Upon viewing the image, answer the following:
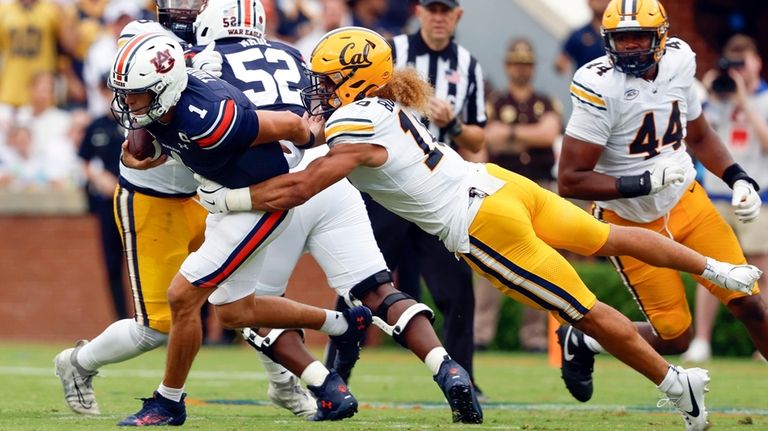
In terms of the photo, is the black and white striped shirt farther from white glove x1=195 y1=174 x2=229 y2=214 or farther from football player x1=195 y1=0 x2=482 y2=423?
white glove x1=195 y1=174 x2=229 y2=214

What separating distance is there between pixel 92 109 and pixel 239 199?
9.26m

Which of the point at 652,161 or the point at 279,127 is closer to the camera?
the point at 279,127

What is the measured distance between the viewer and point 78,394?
6.79 metres

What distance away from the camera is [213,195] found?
602 centimetres

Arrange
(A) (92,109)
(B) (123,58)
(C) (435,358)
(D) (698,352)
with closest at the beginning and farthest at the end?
(B) (123,58)
(C) (435,358)
(D) (698,352)
(A) (92,109)

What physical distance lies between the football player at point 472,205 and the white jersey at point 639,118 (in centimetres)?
88

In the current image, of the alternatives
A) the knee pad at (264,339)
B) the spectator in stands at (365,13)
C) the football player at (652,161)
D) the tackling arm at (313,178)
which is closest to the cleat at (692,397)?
the football player at (652,161)

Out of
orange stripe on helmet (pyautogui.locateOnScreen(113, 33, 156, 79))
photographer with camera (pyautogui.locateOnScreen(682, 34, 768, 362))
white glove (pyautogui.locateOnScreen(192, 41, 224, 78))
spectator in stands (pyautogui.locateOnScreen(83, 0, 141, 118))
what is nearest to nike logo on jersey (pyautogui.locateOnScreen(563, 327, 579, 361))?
white glove (pyautogui.locateOnScreen(192, 41, 224, 78))

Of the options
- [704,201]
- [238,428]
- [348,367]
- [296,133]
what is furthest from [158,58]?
[704,201]

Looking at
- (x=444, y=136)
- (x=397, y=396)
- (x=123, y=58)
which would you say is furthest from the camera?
(x=397, y=396)

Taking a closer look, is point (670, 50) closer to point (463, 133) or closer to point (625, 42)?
point (625, 42)

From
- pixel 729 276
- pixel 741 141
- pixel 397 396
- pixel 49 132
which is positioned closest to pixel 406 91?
pixel 729 276

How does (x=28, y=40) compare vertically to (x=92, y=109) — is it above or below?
above

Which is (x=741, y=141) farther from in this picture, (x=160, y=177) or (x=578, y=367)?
(x=160, y=177)
